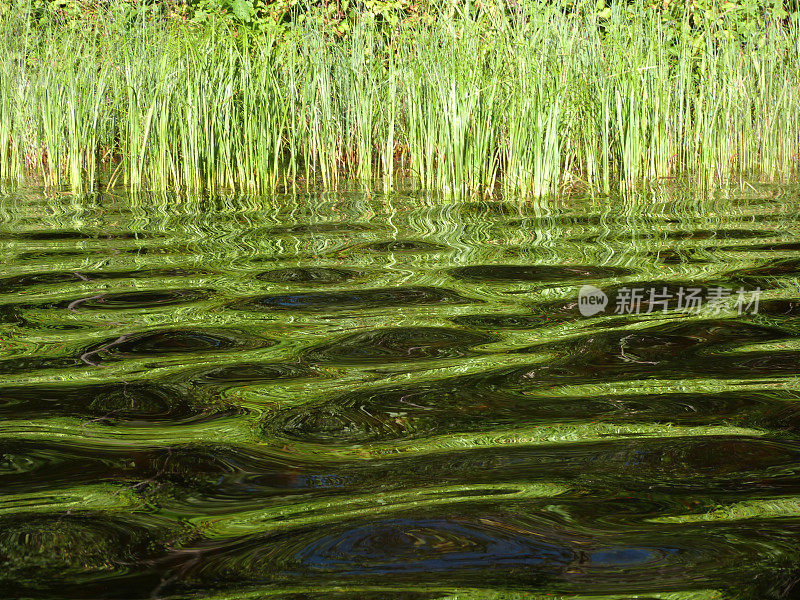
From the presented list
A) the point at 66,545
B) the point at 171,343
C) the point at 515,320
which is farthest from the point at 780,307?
the point at 66,545

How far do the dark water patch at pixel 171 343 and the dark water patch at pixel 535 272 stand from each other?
79 centimetres

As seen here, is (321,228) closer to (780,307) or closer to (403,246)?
(403,246)

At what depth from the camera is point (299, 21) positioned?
4820mm

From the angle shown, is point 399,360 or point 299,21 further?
point 299,21

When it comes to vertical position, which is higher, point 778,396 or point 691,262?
point 691,262

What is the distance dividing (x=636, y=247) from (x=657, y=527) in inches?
73.6

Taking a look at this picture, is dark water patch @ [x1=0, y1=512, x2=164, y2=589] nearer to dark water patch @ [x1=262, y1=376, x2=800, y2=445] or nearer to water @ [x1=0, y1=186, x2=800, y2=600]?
water @ [x1=0, y1=186, x2=800, y2=600]

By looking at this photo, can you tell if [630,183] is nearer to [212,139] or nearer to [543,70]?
[543,70]

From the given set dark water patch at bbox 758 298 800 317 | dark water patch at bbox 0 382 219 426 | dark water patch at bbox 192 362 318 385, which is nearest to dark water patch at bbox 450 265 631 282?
dark water patch at bbox 758 298 800 317

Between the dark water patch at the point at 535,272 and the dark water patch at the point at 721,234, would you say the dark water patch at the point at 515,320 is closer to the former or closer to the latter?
the dark water patch at the point at 535,272

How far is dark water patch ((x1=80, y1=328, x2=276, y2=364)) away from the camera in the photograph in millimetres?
1764

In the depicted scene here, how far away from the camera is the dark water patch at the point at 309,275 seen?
95.7 inches

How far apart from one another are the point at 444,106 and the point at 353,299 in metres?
2.02

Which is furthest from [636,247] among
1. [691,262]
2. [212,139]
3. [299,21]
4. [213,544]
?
[299,21]
